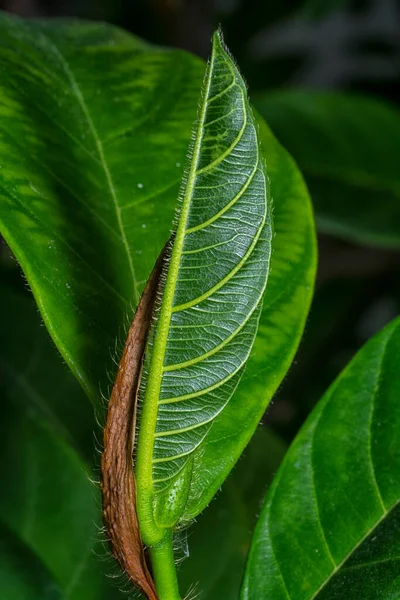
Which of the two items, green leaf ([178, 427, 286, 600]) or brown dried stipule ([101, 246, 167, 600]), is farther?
green leaf ([178, 427, 286, 600])

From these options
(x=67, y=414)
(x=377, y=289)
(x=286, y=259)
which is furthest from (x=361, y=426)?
(x=377, y=289)

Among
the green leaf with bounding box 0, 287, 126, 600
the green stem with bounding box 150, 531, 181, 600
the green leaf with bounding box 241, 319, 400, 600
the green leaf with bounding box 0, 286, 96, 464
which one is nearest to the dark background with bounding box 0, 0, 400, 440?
the green leaf with bounding box 0, 286, 96, 464

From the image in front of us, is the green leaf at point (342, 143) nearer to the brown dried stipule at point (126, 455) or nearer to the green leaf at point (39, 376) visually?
the green leaf at point (39, 376)

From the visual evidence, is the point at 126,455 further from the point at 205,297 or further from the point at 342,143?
the point at 342,143

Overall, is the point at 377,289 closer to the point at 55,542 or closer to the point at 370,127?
the point at 370,127

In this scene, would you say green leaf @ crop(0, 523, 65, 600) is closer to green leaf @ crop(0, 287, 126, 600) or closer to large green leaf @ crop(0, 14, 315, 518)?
green leaf @ crop(0, 287, 126, 600)

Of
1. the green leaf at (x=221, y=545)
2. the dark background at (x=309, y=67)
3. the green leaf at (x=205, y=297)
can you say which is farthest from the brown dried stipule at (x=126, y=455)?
the dark background at (x=309, y=67)

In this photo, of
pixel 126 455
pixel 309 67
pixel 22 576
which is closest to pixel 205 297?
pixel 126 455
